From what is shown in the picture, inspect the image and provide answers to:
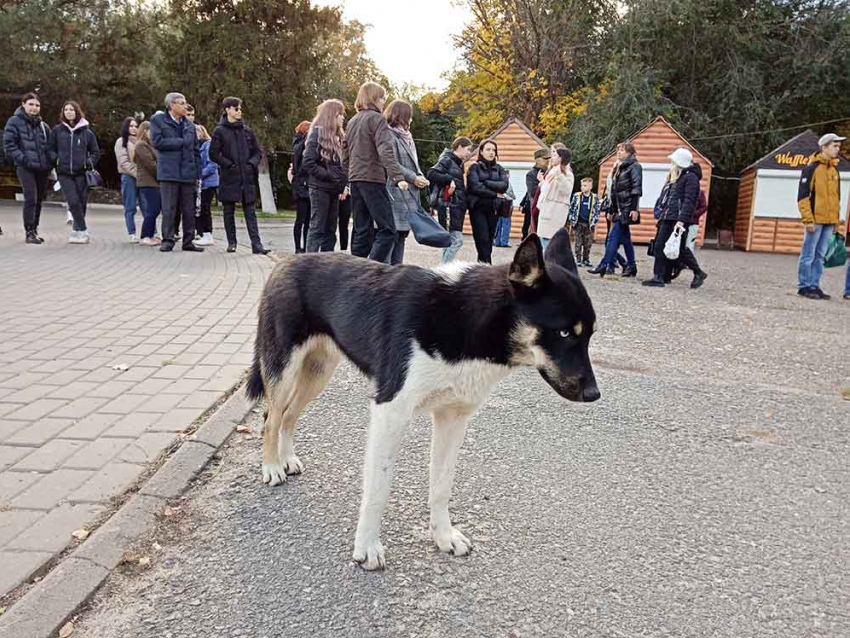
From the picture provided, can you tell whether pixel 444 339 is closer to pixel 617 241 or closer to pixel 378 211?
pixel 378 211

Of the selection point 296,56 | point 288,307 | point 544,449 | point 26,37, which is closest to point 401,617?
point 288,307

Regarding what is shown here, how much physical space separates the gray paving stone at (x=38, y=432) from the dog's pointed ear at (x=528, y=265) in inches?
116

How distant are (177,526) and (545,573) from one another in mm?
1709

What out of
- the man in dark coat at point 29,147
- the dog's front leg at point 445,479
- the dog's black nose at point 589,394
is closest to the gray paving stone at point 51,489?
the dog's front leg at point 445,479

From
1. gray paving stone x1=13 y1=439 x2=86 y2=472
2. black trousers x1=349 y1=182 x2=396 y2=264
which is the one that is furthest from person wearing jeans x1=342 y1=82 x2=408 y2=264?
gray paving stone x1=13 y1=439 x2=86 y2=472

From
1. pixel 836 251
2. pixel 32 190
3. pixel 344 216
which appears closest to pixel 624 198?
pixel 836 251

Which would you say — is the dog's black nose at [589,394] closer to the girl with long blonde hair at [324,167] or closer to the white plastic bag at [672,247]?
the girl with long blonde hair at [324,167]

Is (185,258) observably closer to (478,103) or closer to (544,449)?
(544,449)

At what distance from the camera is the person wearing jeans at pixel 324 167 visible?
8148mm

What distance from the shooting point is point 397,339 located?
2.59 metres

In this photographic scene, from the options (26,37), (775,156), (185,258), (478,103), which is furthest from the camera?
(478,103)

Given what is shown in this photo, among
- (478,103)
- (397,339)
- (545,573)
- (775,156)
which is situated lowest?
(545,573)

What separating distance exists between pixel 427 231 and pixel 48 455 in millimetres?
4266

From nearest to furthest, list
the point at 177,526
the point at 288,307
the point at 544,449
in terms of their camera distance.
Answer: the point at 177,526
the point at 288,307
the point at 544,449
